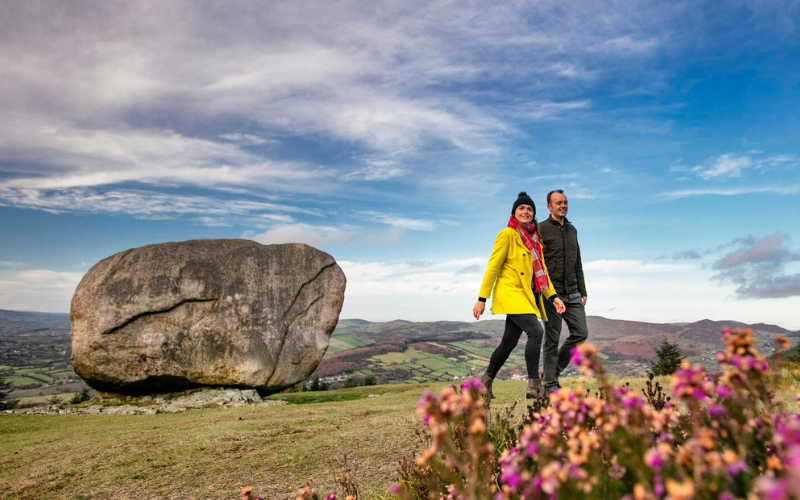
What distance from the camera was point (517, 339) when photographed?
7121 mm

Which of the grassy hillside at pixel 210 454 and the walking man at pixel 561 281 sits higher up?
the walking man at pixel 561 281

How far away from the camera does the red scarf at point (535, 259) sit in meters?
7.47

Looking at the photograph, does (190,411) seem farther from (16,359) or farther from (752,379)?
(16,359)

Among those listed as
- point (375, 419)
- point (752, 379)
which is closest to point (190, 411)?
point (375, 419)

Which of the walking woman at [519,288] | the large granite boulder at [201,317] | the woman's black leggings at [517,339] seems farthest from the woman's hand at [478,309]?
the large granite boulder at [201,317]

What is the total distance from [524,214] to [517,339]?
2090 mm

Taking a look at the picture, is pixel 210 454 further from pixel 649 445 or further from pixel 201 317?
pixel 201 317

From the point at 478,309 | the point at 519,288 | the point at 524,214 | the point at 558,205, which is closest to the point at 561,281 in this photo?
the point at 519,288

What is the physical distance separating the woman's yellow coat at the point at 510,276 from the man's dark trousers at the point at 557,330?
1.45ft

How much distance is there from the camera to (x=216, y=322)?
14.8 metres

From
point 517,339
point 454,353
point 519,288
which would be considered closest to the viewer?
point 517,339

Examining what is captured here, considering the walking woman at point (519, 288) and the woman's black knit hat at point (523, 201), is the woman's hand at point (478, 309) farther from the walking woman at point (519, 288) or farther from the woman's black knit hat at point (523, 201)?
the woman's black knit hat at point (523, 201)

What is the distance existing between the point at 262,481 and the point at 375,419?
12.3ft

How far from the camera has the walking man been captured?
25.5 ft
